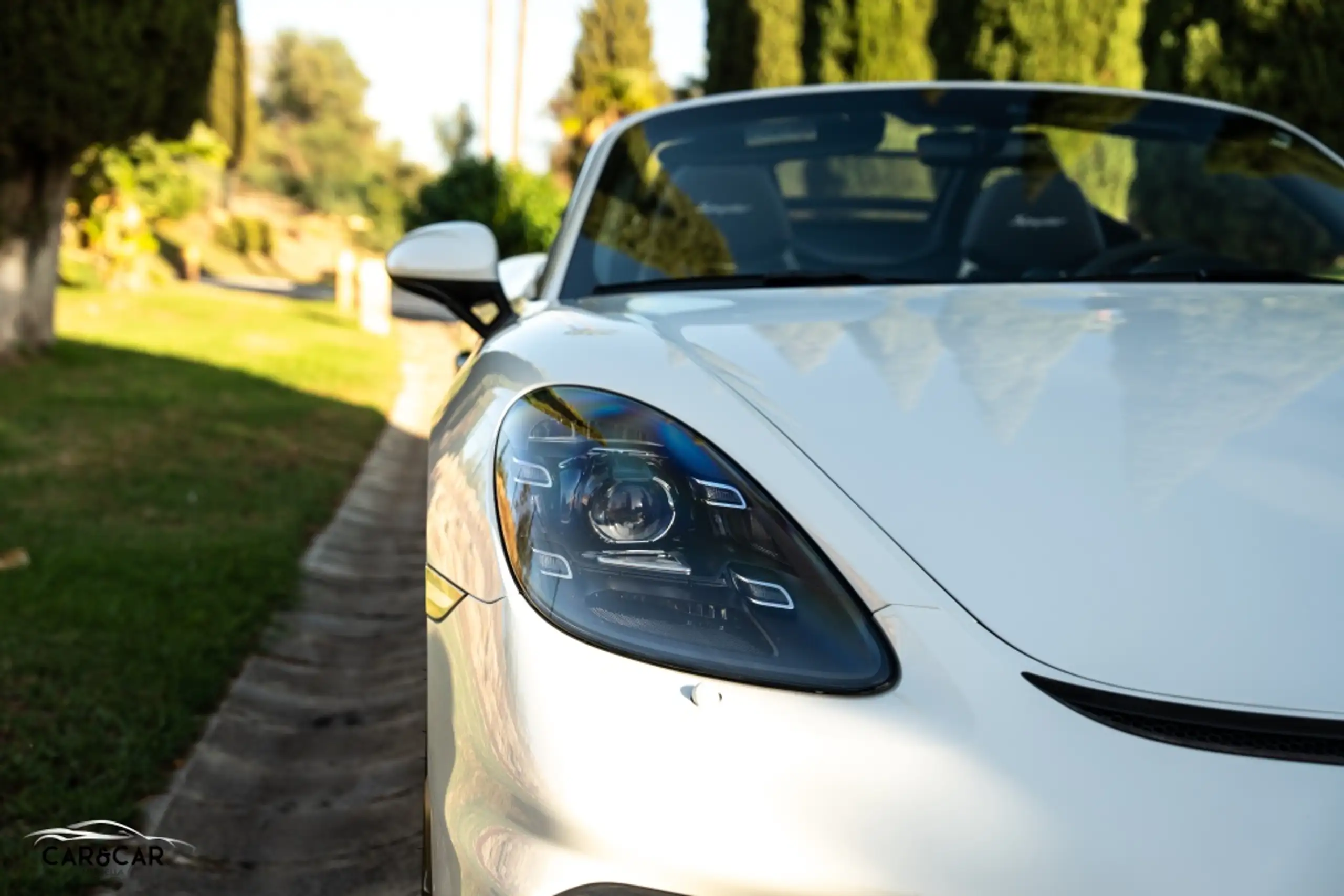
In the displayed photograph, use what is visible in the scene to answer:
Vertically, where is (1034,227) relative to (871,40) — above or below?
below

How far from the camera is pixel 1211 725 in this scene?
107cm

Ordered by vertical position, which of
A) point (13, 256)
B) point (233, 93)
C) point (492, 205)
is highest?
point (233, 93)

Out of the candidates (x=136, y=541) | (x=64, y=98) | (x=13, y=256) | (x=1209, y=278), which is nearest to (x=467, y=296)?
(x=1209, y=278)

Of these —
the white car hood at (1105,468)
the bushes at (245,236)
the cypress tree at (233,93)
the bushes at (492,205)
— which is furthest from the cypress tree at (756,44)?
the bushes at (245,236)

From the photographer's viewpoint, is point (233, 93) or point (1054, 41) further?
point (233, 93)

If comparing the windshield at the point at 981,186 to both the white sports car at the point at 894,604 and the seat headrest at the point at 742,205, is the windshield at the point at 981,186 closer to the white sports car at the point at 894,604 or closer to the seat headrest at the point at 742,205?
the seat headrest at the point at 742,205

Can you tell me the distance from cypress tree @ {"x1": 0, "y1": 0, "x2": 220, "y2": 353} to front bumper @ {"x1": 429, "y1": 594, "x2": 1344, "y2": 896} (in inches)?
307

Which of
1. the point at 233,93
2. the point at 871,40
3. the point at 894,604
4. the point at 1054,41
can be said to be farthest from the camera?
the point at 233,93

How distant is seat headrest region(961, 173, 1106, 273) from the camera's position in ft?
8.89

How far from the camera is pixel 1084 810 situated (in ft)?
3.39

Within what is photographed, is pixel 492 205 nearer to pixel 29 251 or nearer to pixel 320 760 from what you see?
pixel 29 251

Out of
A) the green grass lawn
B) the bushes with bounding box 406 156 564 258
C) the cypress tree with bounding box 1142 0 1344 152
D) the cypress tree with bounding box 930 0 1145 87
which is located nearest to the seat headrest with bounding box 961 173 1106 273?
the green grass lawn

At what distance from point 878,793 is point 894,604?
0.19 m

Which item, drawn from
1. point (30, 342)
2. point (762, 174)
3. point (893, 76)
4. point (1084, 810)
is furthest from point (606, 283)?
point (893, 76)
